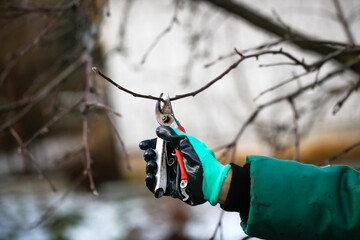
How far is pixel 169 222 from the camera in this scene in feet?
11.2

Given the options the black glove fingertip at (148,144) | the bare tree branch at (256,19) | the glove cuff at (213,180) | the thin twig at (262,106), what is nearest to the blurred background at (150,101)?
the bare tree branch at (256,19)

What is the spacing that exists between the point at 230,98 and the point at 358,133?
1.75 metres

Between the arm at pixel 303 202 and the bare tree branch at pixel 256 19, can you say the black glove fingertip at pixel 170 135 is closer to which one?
the arm at pixel 303 202

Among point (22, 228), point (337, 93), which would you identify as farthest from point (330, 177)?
point (22, 228)

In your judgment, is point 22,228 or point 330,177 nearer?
point 330,177

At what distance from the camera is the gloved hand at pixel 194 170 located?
1.00 meters

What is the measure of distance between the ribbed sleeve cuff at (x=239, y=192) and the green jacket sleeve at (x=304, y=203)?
4cm

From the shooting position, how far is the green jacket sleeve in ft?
3.01

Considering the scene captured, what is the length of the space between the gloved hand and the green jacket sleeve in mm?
102

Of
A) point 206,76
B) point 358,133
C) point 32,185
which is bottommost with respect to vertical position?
point 32,185

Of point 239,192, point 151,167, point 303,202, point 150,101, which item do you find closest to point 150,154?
point 151,167

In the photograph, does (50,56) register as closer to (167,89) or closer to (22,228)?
(167,89)

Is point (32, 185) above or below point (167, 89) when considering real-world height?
below

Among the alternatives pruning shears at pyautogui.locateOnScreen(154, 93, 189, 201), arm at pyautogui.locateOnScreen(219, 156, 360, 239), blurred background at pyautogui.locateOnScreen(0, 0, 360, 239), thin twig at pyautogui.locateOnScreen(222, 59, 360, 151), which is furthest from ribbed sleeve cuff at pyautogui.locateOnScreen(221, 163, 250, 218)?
blurred background at pyautogui.locateOnScreen(0, 0, 360, 239)
